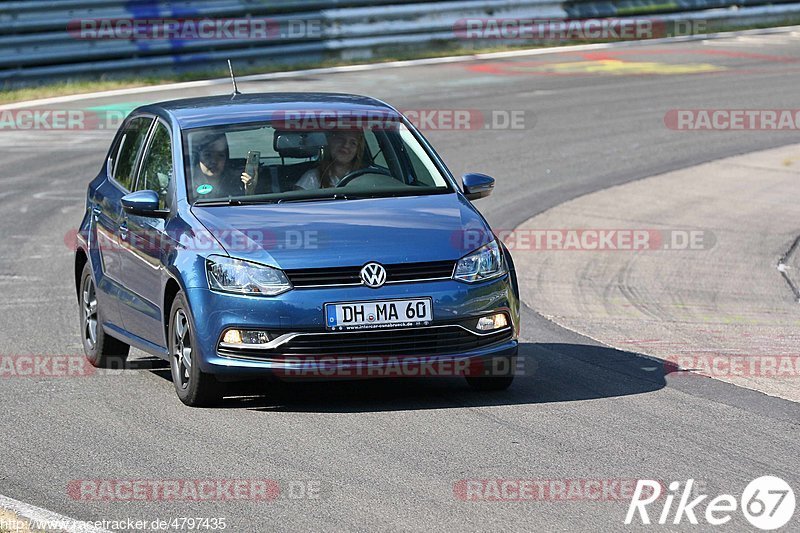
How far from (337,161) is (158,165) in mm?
1079

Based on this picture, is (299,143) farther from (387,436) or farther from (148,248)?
(387,436)

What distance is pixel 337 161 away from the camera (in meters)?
8.62

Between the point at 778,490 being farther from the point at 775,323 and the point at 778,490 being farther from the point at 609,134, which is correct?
the point at 609,134

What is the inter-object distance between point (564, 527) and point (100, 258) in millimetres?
4612

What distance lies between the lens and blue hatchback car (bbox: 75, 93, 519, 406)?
7465mm

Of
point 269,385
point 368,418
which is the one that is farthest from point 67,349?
point 368,418
